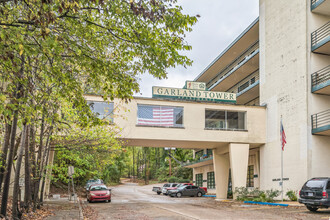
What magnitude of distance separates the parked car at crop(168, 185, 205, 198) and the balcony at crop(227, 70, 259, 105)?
11.1m

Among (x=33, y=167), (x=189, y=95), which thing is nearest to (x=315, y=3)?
(x=189, y=95)

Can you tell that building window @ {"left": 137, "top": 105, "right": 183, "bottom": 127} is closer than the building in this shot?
No

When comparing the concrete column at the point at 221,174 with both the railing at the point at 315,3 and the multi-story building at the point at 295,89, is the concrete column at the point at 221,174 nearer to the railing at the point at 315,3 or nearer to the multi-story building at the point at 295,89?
the multi-story building at the point at 295,89

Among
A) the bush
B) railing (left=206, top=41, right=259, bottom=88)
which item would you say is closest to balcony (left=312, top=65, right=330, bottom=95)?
the bush

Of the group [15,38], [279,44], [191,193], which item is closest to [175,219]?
[15,38]

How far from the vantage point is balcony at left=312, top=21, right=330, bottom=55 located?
22469 mm

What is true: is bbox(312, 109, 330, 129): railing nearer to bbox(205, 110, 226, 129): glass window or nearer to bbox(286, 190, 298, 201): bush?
bbox(286, 190, 298, 201): bush

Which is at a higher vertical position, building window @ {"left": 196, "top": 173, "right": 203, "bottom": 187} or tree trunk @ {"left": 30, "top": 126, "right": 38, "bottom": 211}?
tree trunk @ {"left": 30, "top": 126, "right": 38, "bottom": 211}

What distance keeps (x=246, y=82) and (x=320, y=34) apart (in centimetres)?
1605

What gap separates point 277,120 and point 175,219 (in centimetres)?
1522

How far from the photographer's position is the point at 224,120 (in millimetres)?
27250

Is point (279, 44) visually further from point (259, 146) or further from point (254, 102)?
point (254, 102)

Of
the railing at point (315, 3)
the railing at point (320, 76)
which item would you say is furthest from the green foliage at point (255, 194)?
Answer: the railing at point (315, 3)

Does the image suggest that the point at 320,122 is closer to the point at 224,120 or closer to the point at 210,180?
the point at 224,120
